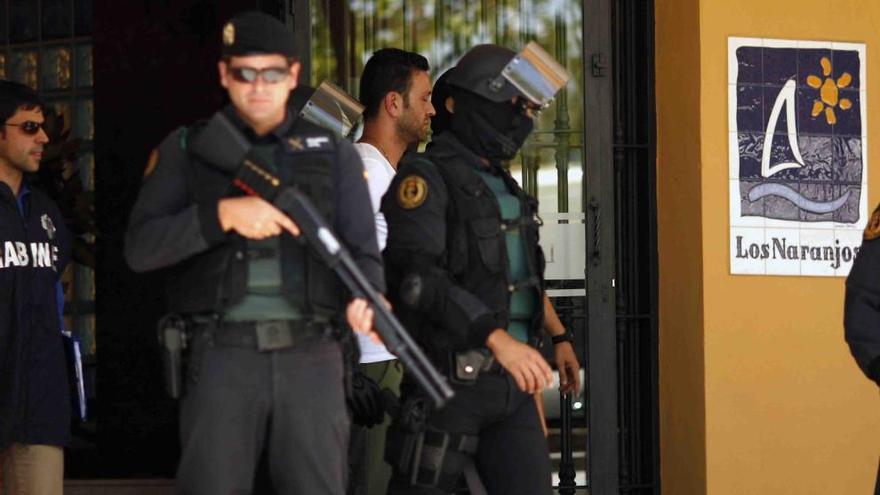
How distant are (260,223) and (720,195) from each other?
3.29 m

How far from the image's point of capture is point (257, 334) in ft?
15.4

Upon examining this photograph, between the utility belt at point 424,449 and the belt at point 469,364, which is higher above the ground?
the belt at point 469,364

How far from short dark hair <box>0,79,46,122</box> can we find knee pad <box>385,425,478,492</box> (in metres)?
2.39

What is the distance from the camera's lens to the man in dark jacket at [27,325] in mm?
6574

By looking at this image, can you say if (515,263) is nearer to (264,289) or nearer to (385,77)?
(264,289)

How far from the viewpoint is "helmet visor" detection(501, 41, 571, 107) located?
216 inches

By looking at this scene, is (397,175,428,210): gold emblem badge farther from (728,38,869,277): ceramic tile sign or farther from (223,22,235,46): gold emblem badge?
(728,38,869,277): ceramic tile sign

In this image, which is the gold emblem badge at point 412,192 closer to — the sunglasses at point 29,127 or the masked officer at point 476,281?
the masked officer at point 476,281

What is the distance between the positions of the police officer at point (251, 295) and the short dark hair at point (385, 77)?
5.48 feet

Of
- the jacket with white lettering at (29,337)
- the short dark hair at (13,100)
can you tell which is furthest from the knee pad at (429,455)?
the short dark hair at (13,100)

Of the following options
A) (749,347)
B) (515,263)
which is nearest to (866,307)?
(515,263)

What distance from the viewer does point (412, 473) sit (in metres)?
5.35

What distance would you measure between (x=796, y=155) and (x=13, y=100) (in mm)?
3368

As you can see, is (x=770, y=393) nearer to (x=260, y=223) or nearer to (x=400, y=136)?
(x=400, y=136)
